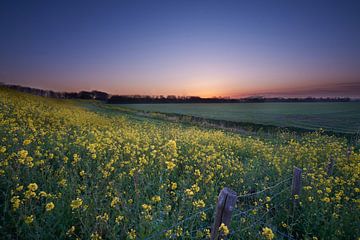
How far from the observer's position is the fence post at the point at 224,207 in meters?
2.66

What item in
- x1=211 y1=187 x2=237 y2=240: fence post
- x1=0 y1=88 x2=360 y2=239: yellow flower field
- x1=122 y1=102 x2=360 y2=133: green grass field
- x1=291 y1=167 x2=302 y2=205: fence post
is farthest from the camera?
x1=122 y1=102 x2=360 y2=133: green grass field

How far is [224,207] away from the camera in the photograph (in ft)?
8.93

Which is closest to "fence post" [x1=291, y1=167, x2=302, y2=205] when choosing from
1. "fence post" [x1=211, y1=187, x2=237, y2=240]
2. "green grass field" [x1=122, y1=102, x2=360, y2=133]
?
"fence post" [x1=211, y1=187, x2=237, y2=240]

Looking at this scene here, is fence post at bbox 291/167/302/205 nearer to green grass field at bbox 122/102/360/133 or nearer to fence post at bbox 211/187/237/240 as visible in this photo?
fence post at bbox 211/187/237/240

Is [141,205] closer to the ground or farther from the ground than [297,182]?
closer to the ground

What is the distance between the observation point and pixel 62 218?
11.7 ft

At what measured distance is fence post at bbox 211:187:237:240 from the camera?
2.66m

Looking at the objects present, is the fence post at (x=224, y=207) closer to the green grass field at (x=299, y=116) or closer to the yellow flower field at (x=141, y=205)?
the yellow flower field at (x=141, y=205)

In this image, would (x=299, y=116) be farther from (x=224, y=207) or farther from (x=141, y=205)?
(x=224, y=207)

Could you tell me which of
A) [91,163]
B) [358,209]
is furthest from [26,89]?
[358,209]

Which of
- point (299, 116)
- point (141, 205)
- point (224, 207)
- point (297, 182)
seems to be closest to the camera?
point (224, 207)

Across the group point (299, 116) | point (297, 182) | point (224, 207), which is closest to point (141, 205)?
point (224, 207)

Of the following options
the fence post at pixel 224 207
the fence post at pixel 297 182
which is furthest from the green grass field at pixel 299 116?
the fence post at pixel 224 207

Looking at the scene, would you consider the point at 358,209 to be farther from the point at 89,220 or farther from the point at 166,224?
the point at 89,220
